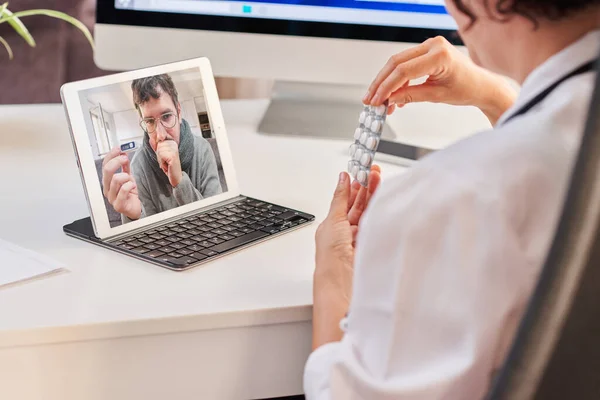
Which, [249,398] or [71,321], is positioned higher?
[71,321]

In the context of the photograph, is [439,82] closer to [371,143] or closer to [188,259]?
[371,143]

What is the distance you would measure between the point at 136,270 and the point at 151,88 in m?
0.21

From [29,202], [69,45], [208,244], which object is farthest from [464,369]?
[69,45]

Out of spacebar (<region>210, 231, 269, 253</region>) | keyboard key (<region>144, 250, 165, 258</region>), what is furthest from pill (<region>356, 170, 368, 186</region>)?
keyboard key (<region>144, 250, 165, 258</region>)

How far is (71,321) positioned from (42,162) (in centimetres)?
49

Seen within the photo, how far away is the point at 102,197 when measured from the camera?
2.79 feet

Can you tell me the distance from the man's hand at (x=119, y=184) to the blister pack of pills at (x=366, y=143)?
0.74 ft

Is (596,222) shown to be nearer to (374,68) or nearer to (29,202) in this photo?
(29,202)

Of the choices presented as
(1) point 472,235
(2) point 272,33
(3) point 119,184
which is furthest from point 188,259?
(2) point 272,33

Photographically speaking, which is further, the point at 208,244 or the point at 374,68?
the point at 374,68

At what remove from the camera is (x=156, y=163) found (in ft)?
2.88

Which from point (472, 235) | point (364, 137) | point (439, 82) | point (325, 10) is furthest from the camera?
point (325, 10)

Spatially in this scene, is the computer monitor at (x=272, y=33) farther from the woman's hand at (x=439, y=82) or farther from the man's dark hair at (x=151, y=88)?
the man's dark hair at (x=151, y=88)

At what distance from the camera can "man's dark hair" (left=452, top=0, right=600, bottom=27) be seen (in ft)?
1.72
